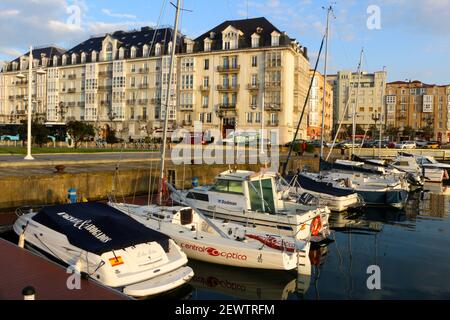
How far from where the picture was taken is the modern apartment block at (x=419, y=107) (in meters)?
125

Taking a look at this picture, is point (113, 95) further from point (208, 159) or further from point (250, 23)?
point (208, 159)

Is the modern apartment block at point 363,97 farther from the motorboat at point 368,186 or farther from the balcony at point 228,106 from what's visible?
the motorboat at point 368,186

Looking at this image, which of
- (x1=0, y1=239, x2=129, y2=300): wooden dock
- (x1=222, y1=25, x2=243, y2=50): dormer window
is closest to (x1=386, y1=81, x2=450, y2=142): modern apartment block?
(x1=222, y1=25, x2=243, y2=50): dormer window

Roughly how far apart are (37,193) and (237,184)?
959 centimetres

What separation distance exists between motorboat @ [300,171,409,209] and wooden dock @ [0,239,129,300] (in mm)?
18250

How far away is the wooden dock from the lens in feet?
28.1

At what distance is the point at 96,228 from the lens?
11219mm

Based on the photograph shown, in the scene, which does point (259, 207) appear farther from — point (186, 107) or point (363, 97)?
point (363, 97)

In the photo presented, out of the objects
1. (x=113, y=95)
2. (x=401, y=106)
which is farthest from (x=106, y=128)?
(x=401, y=106)

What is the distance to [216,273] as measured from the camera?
1288 cm

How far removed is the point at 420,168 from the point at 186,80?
4785cm

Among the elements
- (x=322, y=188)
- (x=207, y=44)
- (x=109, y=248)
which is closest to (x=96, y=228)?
(x=109, y=248)

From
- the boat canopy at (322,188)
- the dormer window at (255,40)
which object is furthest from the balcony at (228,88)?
the boat canopy at (322,188)

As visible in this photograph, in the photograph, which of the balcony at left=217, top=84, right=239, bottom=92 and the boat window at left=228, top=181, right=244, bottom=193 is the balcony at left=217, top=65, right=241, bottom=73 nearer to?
the balcony at left=217, top=84, right=239, bottom=92
